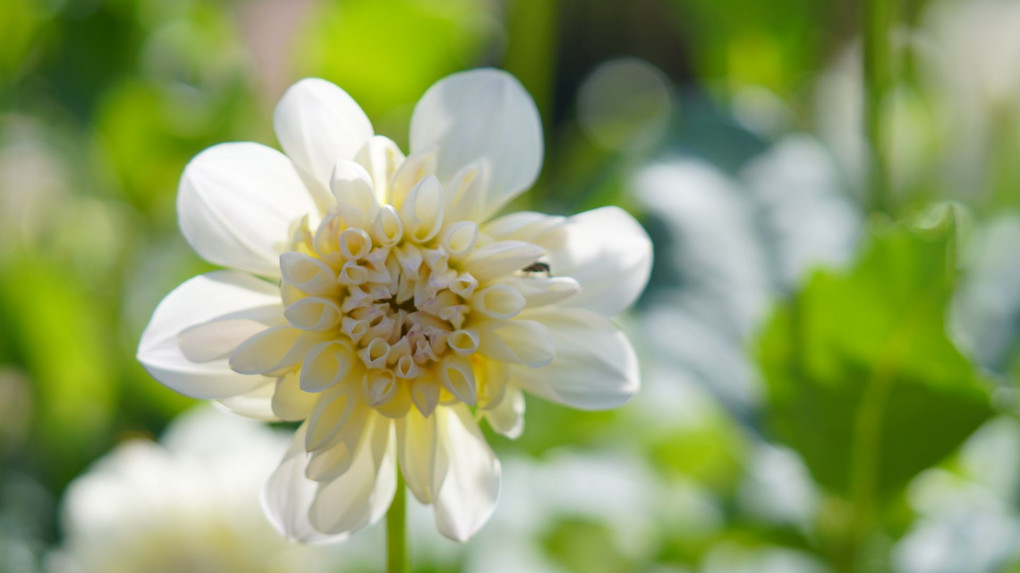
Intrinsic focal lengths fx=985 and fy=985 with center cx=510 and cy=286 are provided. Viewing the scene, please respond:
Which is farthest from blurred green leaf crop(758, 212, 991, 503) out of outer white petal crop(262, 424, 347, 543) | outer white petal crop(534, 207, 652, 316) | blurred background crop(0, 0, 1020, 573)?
outer white petal crop(262, 424, 347, 543)

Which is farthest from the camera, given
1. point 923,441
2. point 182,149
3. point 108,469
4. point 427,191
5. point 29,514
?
point 182,149

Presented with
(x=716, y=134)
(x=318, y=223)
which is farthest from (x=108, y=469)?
(x=716, y=134)

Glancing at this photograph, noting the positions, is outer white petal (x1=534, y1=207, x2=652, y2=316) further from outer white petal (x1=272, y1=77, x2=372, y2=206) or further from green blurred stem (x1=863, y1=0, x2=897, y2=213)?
green blurred stem (x1=863, y1=0, x2=897, y2=213)

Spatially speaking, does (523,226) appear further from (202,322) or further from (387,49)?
(387,49)

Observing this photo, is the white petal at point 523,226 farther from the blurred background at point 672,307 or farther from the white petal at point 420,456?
the blurred background at point 672,307

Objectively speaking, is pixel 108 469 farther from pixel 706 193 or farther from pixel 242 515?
pixel 706 193

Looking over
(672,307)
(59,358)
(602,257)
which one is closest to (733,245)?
(672,307)
